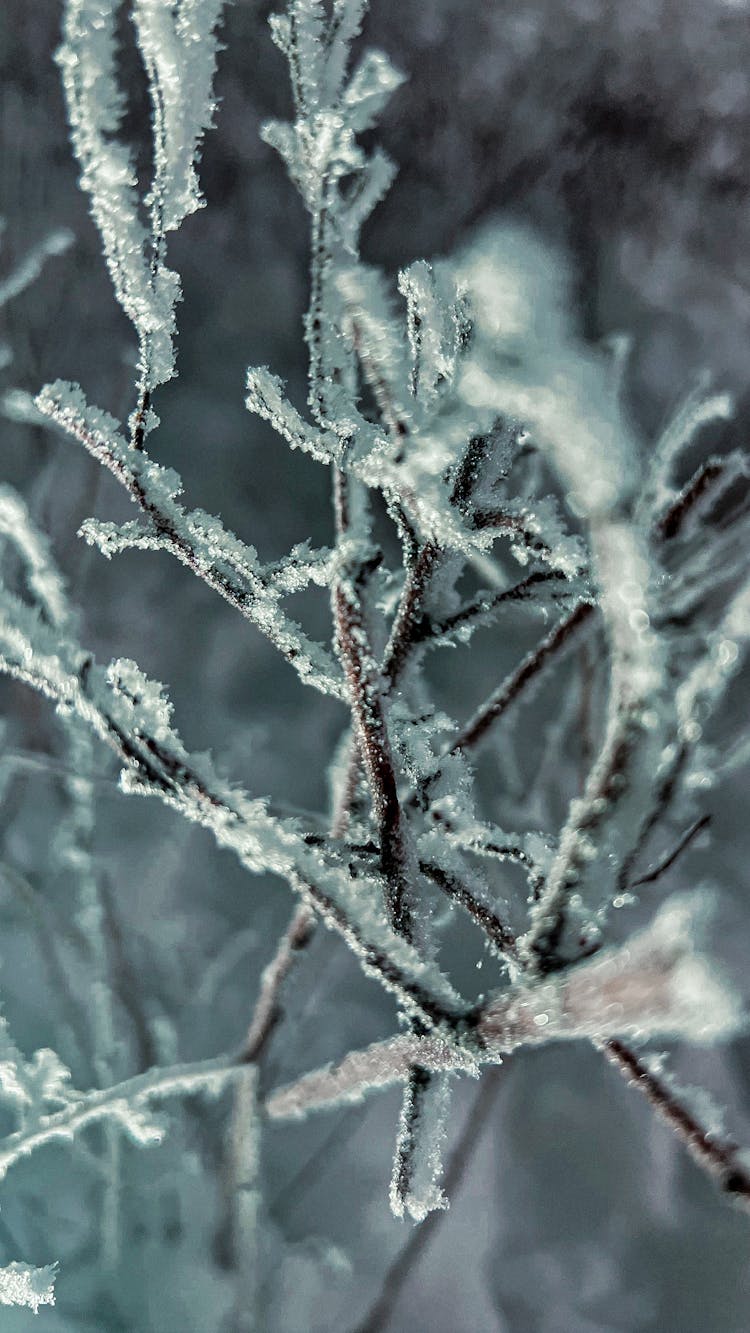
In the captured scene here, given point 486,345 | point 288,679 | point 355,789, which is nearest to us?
point 486,345

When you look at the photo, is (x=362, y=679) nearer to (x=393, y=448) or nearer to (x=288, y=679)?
(x=393, y=448)

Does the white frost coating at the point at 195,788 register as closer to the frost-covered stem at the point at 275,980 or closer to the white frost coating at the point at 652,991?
the white frost coating at the point at 652,991

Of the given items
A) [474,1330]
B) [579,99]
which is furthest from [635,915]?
[579,99]

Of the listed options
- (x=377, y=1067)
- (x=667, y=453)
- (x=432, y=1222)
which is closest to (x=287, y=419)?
(x=667, y=453)

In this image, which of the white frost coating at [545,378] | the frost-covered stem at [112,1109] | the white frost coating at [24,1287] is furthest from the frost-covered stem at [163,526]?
the white frost coating at [24,1287]

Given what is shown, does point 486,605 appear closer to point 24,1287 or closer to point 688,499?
point 688,499

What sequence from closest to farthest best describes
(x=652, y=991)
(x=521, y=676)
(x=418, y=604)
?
(x=652, y=991)
(x=418, y=604)
(x=521, y=676)
